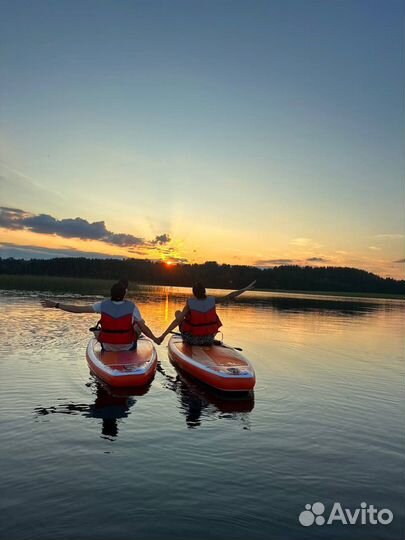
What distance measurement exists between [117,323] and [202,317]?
2.72 meters

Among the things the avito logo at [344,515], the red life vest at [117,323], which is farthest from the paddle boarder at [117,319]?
the avito logo at [344,515]

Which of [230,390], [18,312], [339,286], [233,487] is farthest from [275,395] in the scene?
[339,286]

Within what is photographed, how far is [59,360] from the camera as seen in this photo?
13938mm

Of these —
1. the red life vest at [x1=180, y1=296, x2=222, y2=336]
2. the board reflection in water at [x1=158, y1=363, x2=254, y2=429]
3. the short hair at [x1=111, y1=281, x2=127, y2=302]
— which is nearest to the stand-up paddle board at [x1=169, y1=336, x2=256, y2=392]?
the board reflection in water at [x1=158, y1=363, x2=254, y2=429]

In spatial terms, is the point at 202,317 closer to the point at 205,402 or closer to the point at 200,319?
the point at 200,319

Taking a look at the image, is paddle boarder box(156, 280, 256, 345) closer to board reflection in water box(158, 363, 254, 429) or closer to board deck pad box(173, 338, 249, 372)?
board deck pad box(173, 338, 249, 372)

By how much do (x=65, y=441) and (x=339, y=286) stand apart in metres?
124

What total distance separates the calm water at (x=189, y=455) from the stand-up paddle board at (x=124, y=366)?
0.36 m

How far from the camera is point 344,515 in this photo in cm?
554

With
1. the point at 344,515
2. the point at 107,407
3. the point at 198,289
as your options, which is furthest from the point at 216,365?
the point at 344,515

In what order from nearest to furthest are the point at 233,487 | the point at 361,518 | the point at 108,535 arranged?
the point at 108,535 < the point at 361,518 < the point at 233,487

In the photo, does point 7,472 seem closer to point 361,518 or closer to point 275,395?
point 361,518

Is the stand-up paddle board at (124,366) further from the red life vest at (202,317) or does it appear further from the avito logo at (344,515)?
the avito logo at (344,515)

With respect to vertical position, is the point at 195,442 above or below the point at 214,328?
below
